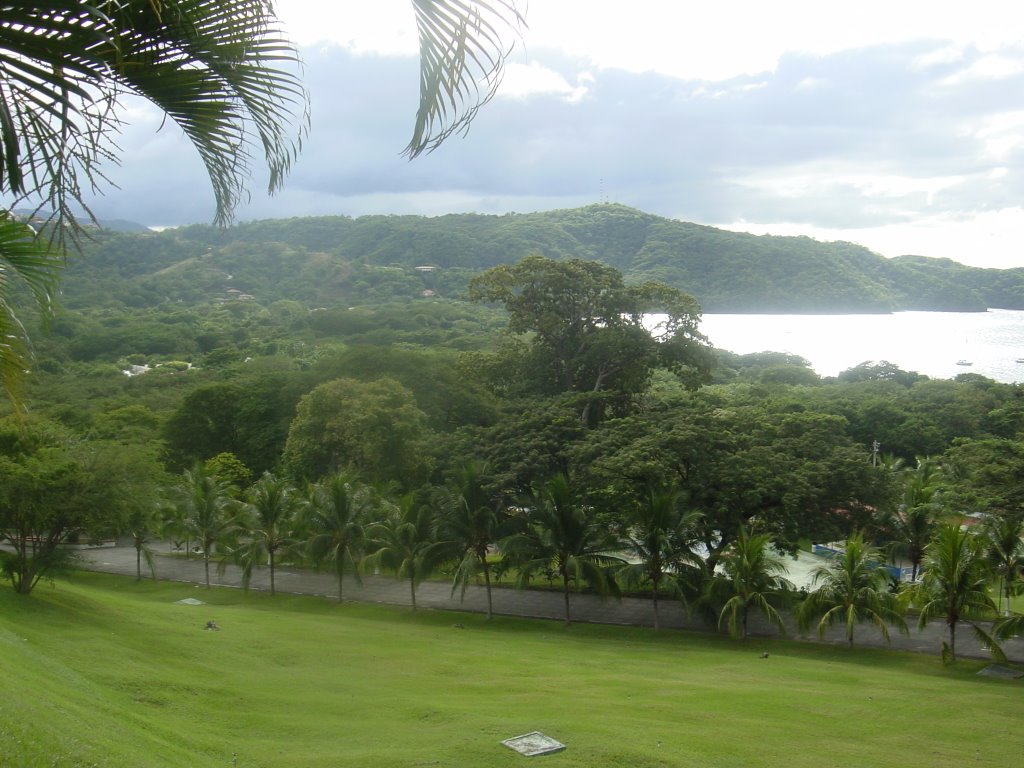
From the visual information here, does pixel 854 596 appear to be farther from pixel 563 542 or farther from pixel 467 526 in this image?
pixel 467 526

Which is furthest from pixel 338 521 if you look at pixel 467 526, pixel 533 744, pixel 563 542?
pixel 533 744

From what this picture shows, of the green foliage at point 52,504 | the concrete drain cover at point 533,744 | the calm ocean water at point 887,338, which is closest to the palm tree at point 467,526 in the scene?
the green foliage at point 52,504

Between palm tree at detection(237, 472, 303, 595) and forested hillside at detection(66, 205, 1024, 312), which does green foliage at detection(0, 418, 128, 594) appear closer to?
palm tree at detection(237, 472, 303, 595)

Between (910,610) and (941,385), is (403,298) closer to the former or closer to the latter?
(941,385)

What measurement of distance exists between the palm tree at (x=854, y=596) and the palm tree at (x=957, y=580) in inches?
37.2

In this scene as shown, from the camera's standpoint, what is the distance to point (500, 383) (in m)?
32.7

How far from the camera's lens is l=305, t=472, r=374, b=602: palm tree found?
23234mm

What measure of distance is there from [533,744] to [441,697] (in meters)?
3.50

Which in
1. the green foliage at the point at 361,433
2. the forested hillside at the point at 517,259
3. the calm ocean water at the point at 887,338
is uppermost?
the forested hillside at the point at 517,259

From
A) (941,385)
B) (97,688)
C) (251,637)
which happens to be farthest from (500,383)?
(941,385)

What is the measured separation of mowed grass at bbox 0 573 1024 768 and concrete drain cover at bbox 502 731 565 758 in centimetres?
15

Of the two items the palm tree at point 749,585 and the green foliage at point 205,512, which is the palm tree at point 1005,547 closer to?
the palm tree at point 749,585

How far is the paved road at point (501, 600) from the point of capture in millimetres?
19766

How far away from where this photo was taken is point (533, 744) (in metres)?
9.96
